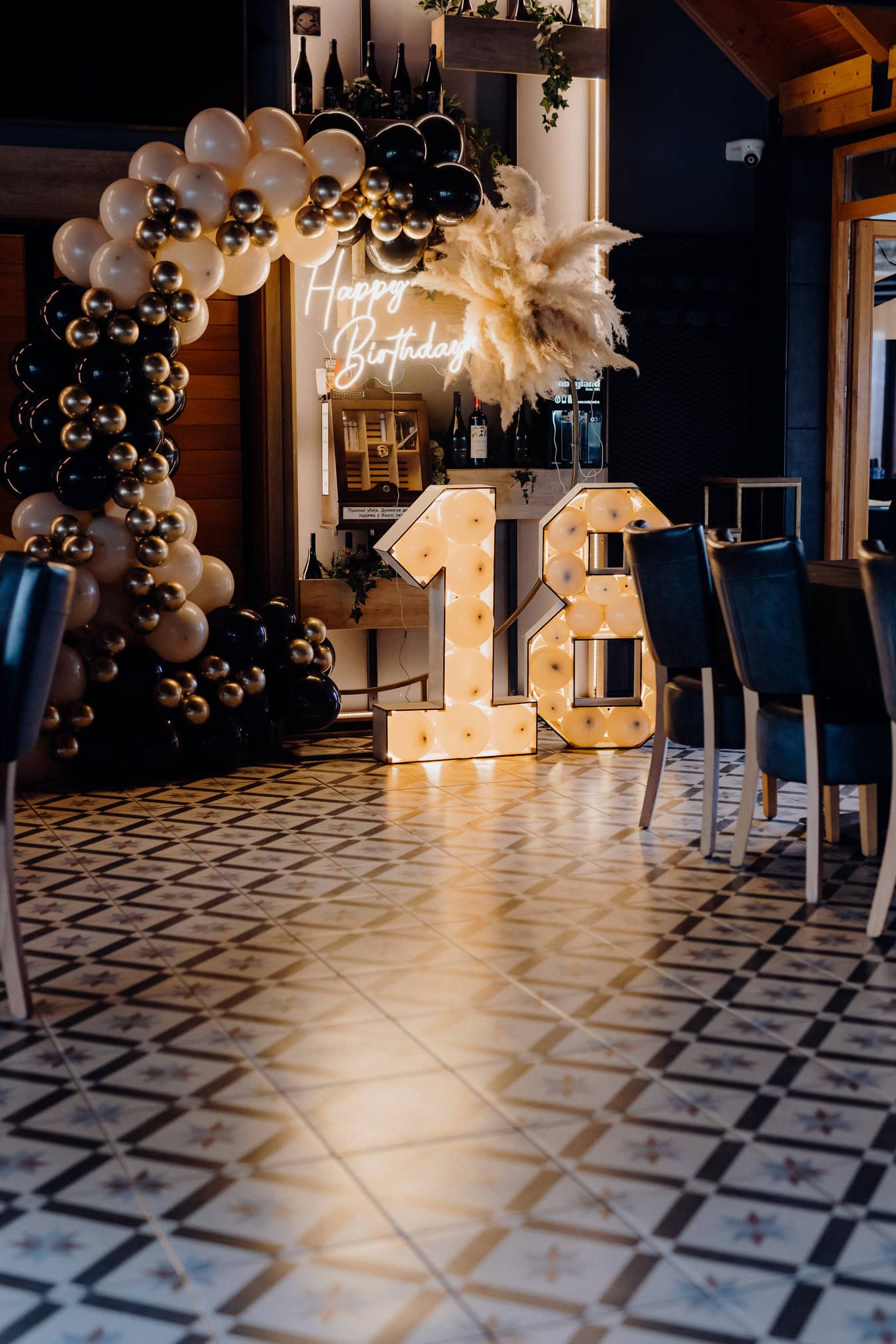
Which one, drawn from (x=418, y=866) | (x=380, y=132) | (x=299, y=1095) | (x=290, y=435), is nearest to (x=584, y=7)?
(x=380, y=132)

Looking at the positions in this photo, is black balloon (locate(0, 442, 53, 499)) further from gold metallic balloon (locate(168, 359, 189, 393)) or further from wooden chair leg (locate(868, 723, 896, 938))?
wooden chair leg (locate(868, 723, 896, 938))

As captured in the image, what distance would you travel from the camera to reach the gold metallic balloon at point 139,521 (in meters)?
5.61

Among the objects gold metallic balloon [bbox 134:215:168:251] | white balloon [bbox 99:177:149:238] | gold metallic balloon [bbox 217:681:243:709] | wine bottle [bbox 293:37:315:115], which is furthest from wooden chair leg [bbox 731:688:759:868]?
wine bottle [bbox 293:37:315:115]

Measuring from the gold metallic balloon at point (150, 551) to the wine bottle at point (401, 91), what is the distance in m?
2.50

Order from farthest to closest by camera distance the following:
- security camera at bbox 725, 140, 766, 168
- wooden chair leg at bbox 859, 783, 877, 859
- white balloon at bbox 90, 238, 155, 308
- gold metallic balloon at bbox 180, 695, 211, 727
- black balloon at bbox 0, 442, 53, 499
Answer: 1. security camera at bbox 725, 140, 766, 168
2. gold metallic balloon at bbox 180, 695, 211, 727
3. black balloon at bbox 0, 442, 53, 499
4. white balloon at bbox 90, 238, 155, 308
5. wooden chair leg at bbox 859, 783, 877, 859

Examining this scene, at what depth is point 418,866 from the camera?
4719 millimetres

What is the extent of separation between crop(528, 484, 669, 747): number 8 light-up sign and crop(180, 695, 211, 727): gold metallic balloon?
151cm

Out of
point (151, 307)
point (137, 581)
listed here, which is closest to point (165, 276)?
point (151, 307)

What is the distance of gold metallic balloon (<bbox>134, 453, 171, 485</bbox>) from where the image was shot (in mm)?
5609

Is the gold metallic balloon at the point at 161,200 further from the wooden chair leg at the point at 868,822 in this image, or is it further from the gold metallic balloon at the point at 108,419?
the wooden chair leg at the point at 868,822

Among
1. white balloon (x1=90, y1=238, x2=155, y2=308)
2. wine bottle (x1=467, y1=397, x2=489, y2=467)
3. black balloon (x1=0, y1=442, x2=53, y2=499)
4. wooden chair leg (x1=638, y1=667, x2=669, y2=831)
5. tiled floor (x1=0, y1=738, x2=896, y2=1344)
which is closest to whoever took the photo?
tiled floor (x1=0, y1=738, x2=896, y2=1344)

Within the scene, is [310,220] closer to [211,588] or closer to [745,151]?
[211,588]

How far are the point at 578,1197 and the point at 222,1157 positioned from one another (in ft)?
2.19

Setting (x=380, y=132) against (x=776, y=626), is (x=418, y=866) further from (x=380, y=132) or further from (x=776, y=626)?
(x=380, y=132)
